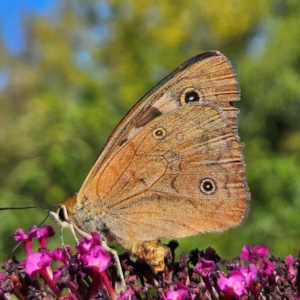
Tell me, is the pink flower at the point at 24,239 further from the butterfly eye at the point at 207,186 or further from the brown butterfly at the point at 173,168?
the butterfly eye at the point at 207,186

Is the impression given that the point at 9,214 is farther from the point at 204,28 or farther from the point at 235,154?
the point at 204,28

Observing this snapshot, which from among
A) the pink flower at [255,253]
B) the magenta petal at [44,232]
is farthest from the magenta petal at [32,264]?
the pink flower at [255,253]

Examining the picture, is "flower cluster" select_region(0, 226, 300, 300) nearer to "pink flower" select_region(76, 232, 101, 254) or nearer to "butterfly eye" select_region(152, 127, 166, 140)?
"pink flower" select_region(76, 232, 101, 254)

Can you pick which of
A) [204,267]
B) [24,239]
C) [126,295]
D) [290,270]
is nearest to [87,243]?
[126,295]

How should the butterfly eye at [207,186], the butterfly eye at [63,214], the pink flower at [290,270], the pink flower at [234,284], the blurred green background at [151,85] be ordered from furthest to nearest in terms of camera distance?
the blurred green background at [151,85]
the butterfly eye at [207,186]
the butterfly eye at [63,214]
the pink flower at [290,270]
the pink flower at [234,284]

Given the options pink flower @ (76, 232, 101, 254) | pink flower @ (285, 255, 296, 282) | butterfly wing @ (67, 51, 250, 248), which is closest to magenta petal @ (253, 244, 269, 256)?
pink flower @ (285, 255, 296, 282)

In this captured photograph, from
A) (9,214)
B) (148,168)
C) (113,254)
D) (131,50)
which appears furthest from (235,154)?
(131,50)

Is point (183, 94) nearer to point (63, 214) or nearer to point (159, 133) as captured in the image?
point (159, 133)
